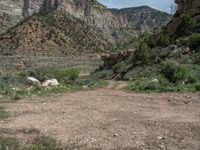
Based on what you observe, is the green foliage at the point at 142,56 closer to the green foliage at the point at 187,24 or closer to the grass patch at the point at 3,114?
the green foliage at the point at 187,24

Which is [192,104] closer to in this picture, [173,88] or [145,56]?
[173,88]

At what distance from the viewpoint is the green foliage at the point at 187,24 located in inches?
1625

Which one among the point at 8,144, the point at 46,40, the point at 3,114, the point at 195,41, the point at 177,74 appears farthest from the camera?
the point at 46,40

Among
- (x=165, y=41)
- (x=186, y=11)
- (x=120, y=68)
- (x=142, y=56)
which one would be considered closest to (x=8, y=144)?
(x=142, y=56)

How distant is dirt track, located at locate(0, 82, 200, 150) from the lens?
9390 mm

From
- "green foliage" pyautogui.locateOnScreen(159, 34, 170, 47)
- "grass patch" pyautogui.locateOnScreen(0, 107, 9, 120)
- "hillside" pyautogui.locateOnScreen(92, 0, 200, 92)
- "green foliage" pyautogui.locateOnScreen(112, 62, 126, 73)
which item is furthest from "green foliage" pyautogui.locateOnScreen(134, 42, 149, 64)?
"grass patch" pyautogui.locateOnScreen(0, 107, 9, 120)

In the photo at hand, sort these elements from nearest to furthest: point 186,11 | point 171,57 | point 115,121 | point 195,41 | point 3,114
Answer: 1. point 115,121
2. point 3,114
3. point 171,57
4. point 195,41
5. point 186,11

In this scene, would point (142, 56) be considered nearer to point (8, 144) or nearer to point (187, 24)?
point (187, 24)

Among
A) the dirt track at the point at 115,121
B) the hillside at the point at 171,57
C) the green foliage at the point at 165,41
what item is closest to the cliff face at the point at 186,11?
the hillside at the point at 171,57

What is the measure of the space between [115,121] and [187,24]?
103 feet

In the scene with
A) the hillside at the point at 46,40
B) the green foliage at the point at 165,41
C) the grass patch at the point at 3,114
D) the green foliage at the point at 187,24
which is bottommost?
the hillside at the point at 46,40

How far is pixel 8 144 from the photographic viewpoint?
944 cm

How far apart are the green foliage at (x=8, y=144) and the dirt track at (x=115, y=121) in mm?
306

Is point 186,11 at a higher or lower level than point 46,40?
higher
